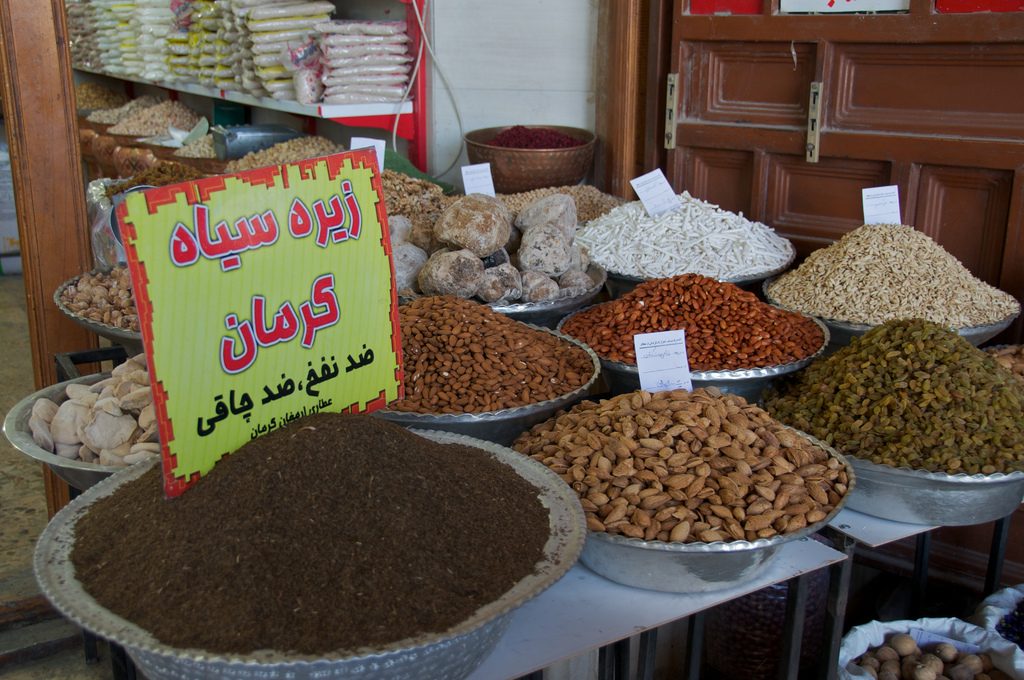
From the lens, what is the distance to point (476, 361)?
1.50 metres

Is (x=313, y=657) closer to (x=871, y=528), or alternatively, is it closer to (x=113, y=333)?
(x=871, y=528)

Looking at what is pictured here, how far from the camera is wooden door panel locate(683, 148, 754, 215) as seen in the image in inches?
93.9

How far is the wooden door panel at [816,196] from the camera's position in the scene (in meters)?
2.17

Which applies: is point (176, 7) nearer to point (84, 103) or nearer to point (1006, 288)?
point (84, 103)

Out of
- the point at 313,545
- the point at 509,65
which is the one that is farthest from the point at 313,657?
the point at 509,65

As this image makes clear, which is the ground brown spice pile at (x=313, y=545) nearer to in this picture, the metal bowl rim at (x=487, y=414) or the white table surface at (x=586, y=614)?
the white table surface at (x=586, y=614)

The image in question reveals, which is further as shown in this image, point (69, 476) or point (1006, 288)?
point (1006, 288)

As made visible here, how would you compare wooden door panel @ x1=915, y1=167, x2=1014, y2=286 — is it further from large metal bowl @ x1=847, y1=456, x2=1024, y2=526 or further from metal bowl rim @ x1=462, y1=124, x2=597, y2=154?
metal bowl rim @ x1=462, y1=124, x2=597, y2=154

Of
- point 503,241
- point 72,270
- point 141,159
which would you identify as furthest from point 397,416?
point 141,159

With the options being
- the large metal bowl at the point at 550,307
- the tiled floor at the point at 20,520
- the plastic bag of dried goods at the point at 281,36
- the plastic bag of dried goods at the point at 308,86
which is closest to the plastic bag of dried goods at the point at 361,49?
the plastic bag of dried goods at the point at 308,86

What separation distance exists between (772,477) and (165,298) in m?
0.78

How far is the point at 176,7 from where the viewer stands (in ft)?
13.2

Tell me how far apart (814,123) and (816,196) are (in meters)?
0.18

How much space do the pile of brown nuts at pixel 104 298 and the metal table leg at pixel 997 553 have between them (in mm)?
1707
